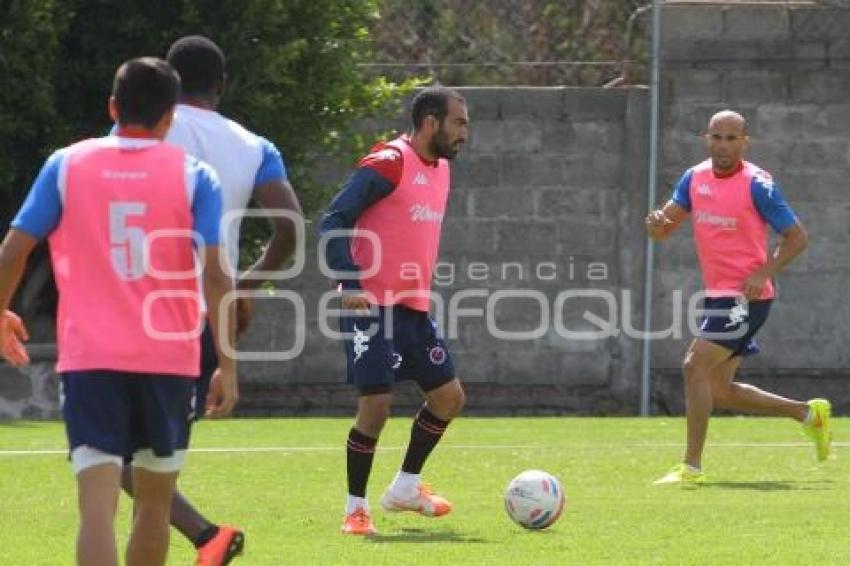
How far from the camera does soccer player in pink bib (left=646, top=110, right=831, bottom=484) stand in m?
12.2

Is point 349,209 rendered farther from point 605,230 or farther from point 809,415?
point 605,230

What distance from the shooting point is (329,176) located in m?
19.5

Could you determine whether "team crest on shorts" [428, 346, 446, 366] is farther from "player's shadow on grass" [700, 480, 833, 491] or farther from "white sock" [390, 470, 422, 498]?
"player's shadow on grass" [700, 480, 833, 491]

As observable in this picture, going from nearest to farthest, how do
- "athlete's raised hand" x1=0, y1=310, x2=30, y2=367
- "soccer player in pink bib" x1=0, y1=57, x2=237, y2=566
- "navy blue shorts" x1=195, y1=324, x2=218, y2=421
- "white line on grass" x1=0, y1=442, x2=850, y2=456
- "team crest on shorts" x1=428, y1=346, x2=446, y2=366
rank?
"soccer player in pink bib" x1=0, y1=57, x2=237, y2=566 → "athlete's raised hand" x1=0, y1=310, x2=30, y2=367 → "navy blue shorts" x1=195, y1=324, x2=218, y2=421 → "team crest on shorts" x1=428, y1=346, x2=446, y2=366 → "white line on grass" x1=0, y1=442, x2=850, y2=456

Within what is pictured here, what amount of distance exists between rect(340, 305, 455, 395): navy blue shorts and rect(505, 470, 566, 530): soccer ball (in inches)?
32.8

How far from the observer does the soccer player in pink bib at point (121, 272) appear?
6367 millimetres

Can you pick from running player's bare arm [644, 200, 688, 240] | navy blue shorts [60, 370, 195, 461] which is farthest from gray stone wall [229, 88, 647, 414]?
navy blue shorts [60, 370, 195, 461]

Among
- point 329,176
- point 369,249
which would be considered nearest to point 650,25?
point 329,176

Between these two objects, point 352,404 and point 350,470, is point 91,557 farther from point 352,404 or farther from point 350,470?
point 352,404

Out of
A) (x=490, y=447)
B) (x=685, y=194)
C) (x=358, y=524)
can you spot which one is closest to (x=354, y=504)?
(x=358, y=524)

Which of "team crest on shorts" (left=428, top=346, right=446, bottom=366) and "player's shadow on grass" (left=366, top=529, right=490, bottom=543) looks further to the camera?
"team crest on shorts" (left=428, top=346, right=446, bottom=366)

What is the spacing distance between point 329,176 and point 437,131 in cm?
950

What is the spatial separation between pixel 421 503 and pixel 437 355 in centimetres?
71

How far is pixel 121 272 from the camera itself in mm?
6387
